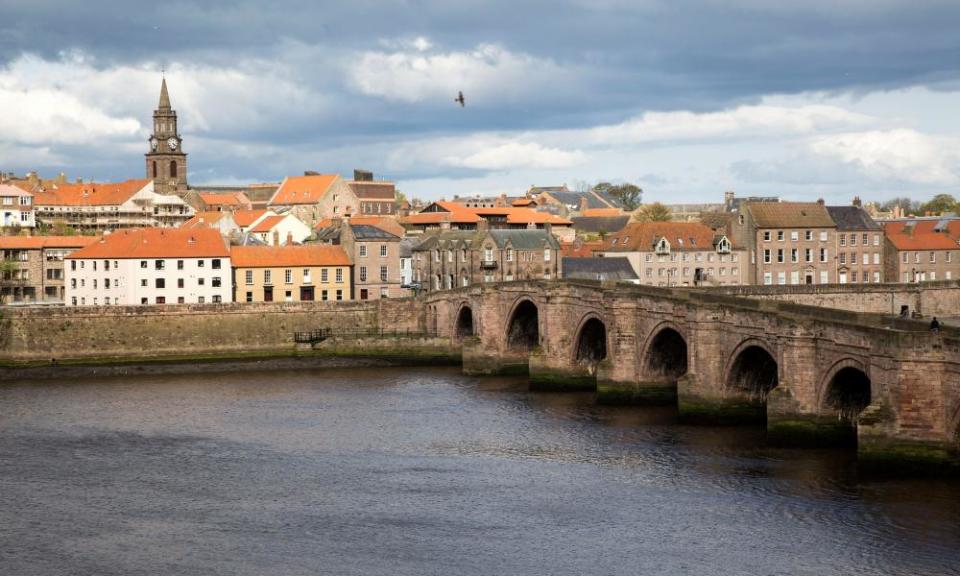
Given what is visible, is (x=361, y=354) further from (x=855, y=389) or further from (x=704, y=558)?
(x=704, y=558)

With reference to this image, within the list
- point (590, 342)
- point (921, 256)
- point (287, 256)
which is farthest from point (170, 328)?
point (921, 256)

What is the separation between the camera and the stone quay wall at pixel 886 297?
112000mm

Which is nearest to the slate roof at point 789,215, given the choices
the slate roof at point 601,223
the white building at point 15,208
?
the slate roof at point 601,223

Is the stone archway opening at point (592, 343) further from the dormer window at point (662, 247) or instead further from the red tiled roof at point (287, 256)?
the dormer window at point (662, 247)

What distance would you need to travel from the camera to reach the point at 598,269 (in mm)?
118625

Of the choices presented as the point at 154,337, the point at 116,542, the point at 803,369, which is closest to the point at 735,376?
the point at 803,369

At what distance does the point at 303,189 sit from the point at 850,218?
70.3 m

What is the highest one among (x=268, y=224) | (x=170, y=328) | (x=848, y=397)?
(x=268, y=224)

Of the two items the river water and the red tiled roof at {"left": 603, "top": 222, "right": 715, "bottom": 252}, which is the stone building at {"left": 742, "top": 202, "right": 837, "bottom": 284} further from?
the river water

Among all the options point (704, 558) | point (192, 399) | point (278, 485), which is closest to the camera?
point (704, 558)

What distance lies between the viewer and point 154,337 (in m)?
96.0

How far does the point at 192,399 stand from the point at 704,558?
4430cm

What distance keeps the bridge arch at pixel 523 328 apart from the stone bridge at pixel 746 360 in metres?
0.16

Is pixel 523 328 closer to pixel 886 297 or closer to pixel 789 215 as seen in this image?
pixel 886 297
